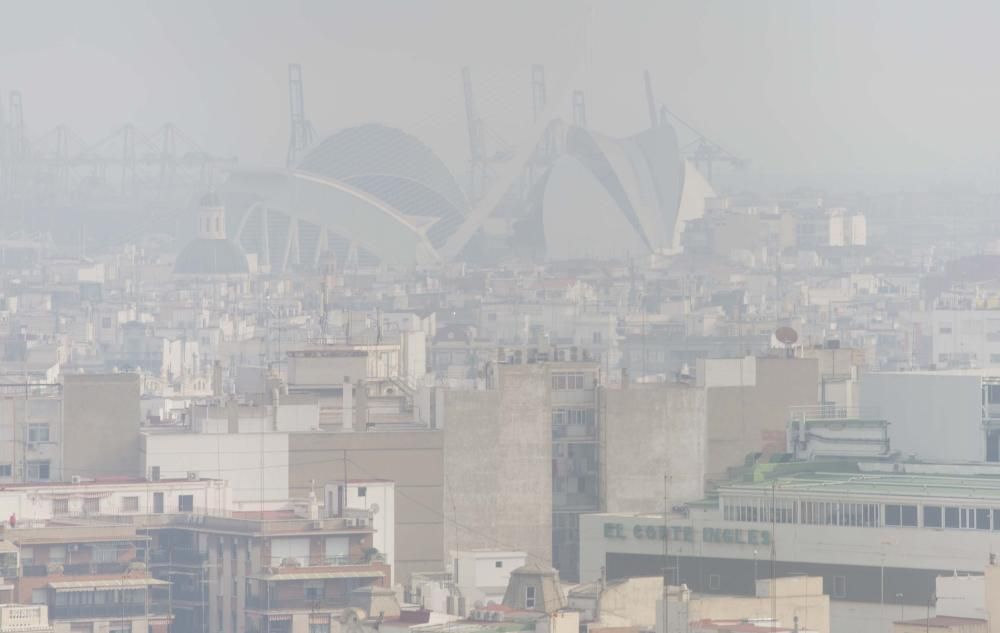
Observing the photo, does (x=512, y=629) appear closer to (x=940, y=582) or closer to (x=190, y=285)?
(x=940, y=582)

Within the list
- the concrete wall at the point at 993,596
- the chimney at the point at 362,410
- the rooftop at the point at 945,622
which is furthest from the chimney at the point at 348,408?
the concrete wall at the point at 993,596

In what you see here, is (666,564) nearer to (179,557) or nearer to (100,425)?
(179,557)

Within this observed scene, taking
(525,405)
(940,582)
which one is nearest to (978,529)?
(940,582)

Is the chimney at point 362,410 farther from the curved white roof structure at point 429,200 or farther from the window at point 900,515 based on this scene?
the curved white roof structure at point 429,200

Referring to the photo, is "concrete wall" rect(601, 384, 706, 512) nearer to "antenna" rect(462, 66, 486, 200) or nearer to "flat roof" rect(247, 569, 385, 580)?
"flat roof" rect(247, 569, 385, 580)

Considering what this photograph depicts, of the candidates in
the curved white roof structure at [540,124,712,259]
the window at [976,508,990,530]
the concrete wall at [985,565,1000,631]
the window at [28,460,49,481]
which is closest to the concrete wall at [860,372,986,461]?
the window at [976,508,990,530]

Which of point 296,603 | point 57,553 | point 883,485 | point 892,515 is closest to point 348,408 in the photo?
point 57,553

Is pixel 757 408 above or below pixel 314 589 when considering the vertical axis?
above
